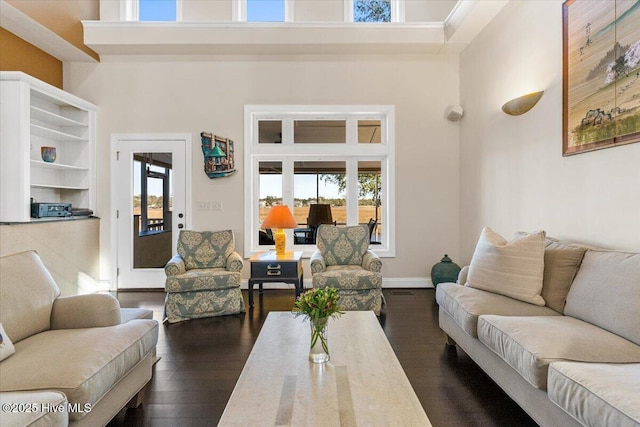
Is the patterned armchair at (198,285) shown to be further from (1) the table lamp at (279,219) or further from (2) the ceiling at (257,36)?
(2) the ceiling at (257,36)

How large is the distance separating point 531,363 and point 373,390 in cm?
77

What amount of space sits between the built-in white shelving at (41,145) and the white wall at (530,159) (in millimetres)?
5055

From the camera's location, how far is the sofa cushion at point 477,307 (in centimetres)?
221

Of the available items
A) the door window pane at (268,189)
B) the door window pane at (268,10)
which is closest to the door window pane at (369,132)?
the door window pane at (268,189)

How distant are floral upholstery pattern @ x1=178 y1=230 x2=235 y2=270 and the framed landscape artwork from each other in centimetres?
348

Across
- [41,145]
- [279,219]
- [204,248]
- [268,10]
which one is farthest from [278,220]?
[41,145]

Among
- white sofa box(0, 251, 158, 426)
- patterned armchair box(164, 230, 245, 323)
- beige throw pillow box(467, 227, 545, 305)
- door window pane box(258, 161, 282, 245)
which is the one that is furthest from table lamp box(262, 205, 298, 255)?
beige throw pillow box(467, 227, 545, 305)

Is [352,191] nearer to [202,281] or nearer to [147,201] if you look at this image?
[202,281]

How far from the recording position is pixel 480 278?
264cm

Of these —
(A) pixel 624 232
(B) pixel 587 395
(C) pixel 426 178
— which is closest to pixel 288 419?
(B) pixel 587 395

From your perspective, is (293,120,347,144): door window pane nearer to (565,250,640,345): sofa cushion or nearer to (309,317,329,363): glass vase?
(565,250,640,345): sofa cushion

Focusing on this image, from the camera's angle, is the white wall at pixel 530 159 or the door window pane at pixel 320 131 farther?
the door window pane at pixel 320 131

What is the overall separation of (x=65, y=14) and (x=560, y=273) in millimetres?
5792

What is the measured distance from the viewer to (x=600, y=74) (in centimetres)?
240
